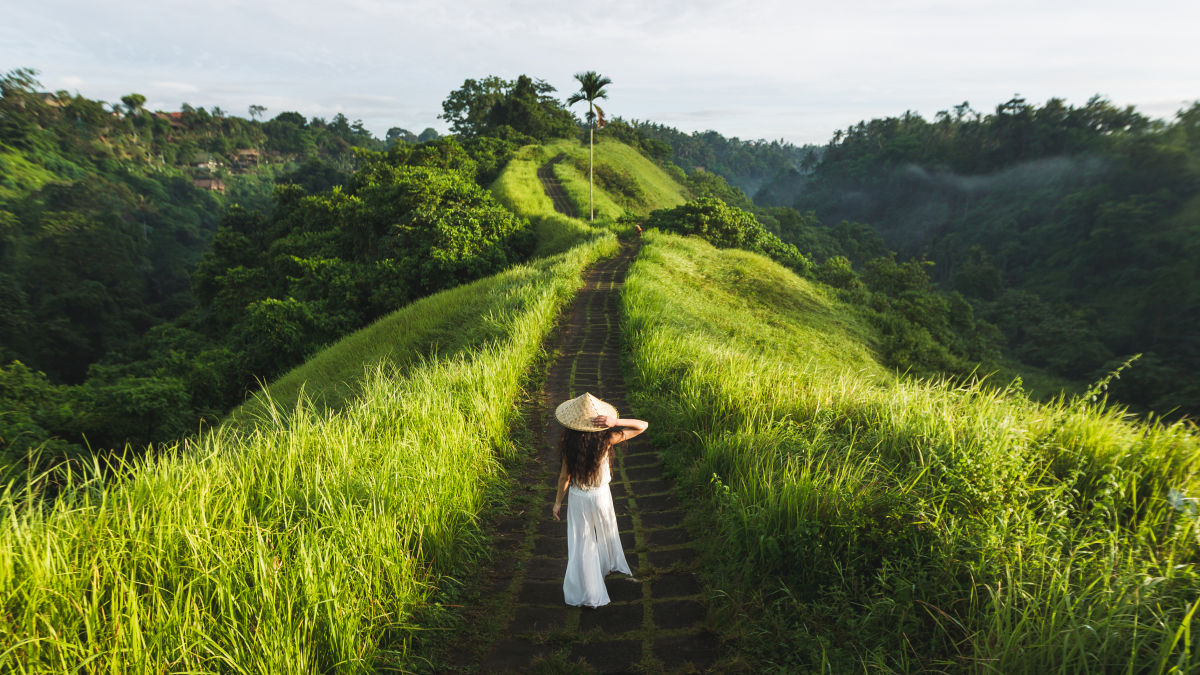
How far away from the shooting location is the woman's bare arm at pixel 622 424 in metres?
3.72

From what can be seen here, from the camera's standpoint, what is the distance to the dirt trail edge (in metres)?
3.03

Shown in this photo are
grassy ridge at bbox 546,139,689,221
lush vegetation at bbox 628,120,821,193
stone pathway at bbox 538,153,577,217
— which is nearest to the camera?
stone pathway at bbox 538,153,577,217

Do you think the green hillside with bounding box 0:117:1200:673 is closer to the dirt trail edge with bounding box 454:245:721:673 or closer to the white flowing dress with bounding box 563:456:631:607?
the dirt trail edge with bounding box 454:245:721:673

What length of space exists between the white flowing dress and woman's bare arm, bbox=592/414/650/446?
0.19 m

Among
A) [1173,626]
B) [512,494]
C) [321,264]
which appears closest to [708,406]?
[512,494]

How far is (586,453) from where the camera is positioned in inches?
146

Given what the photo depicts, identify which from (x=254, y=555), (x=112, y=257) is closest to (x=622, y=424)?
(x=254, y=555)

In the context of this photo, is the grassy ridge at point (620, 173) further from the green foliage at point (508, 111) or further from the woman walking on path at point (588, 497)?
the woman walking on path at point (588, 497)

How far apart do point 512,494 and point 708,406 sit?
2.16m

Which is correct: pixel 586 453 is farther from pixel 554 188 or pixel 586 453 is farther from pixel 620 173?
pixel 620 173

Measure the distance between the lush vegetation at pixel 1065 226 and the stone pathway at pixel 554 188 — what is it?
28.1 m

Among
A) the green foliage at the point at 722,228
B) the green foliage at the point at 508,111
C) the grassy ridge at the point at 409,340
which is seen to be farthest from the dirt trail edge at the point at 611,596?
the green foliage at the point at 508,111

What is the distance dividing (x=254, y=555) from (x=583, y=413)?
80.6 inches

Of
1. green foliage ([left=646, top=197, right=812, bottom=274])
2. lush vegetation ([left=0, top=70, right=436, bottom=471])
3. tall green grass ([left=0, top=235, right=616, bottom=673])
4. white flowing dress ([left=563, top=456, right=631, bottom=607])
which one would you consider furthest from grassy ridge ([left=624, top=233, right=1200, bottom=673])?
green foliage ([left=646, top=197, right=812, bottom=274])
